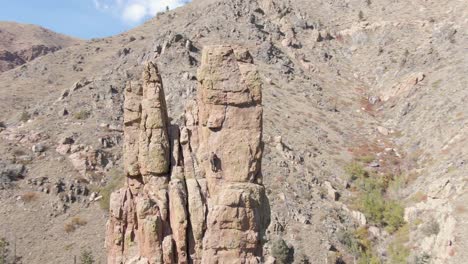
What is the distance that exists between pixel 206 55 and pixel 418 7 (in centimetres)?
10450

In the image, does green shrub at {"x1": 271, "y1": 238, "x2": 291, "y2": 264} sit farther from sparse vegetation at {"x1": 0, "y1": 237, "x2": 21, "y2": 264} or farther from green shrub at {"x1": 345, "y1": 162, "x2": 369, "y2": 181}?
sparse vegetation at {"x1": 0, "y1": 237, "x2": 21, "y2": 264}

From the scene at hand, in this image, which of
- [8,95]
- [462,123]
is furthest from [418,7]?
[8,95]

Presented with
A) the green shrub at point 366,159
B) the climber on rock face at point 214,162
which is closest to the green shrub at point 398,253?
the green shrub at point 366,159

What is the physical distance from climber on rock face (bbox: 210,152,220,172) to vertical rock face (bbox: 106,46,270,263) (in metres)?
0.04

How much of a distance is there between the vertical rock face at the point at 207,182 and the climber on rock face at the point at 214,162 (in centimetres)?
4

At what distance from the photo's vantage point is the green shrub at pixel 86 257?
49.4 metres

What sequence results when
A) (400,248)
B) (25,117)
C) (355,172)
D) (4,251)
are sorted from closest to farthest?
(400,248), (4,251), (355,172), (25,117)

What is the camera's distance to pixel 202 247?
1947 centimetres

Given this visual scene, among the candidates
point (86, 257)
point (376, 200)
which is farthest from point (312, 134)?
point (86, 257)

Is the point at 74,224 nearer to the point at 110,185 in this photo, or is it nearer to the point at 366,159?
the point at 110,185

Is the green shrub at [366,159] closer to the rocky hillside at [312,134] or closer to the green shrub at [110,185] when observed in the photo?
the rocky hillside at [312,134]

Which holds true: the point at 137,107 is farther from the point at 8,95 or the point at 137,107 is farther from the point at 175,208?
the point at 8,95

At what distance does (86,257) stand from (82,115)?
1197 inches

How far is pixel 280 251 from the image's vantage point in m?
48.5
